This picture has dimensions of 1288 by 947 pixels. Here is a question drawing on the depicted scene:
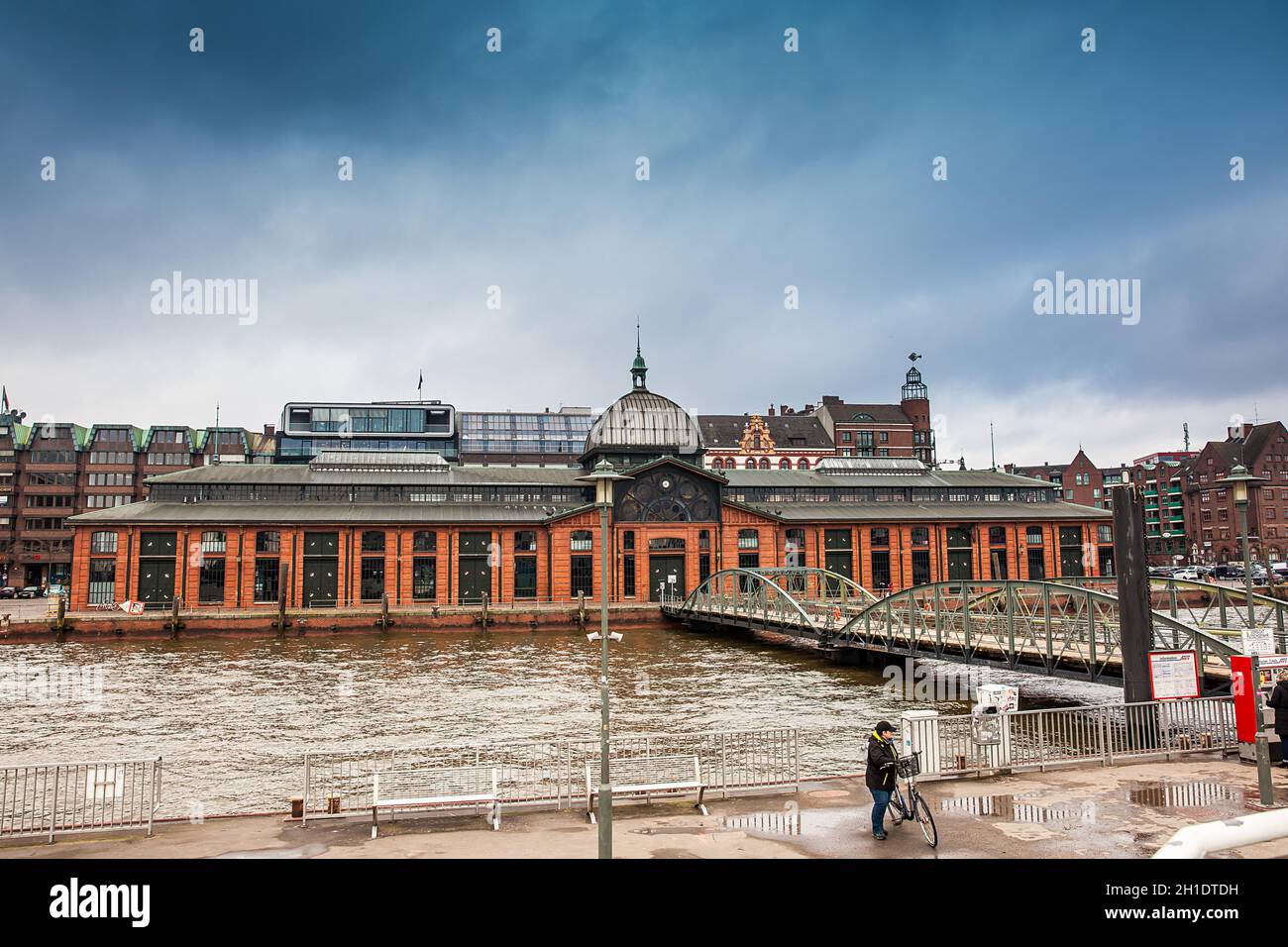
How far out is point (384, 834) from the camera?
14.1m

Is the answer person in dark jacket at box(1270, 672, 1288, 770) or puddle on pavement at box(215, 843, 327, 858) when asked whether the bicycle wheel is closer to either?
person in dark jacket at box(1270, 672, 1288, 770)

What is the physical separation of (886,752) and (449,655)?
37.7m

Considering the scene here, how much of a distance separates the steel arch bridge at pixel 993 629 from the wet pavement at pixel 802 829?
7780mm

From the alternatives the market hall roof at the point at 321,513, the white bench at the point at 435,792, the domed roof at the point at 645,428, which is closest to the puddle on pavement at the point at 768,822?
the white bench at the point at 435,792

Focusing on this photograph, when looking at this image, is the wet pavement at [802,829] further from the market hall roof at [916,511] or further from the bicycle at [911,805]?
the market hall roof at [916,511]

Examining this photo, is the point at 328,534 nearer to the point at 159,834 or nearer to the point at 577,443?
the point at 159,834

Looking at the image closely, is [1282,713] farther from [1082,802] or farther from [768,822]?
[768,822]

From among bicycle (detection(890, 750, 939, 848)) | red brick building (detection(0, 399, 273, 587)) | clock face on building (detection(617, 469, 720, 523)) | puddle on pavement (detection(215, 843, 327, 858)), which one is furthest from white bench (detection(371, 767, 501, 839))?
red brick building (detection(0, 399, 273, 587))

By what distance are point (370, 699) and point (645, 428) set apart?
48.1 meters

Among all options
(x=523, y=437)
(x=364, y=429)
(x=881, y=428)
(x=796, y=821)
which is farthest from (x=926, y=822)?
(x=523, y=437)

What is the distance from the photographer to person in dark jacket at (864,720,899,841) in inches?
521

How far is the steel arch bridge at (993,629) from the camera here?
2603 centimetres

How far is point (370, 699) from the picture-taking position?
113 ft
